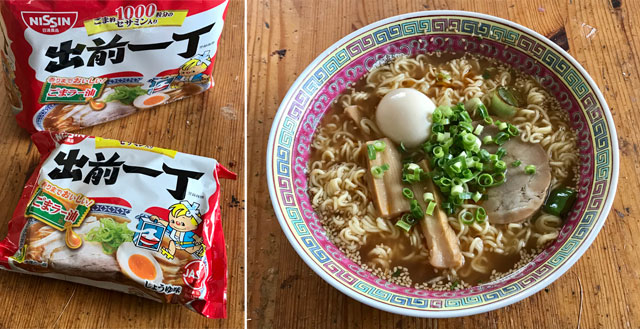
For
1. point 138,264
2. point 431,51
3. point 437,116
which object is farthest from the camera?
point 431,51

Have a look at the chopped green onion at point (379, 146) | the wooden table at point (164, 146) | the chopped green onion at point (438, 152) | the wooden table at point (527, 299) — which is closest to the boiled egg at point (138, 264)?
the wooden table at point (164, 146)

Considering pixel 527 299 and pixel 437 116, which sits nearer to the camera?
pixel 527 299

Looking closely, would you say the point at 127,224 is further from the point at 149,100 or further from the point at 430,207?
the point at 430,207

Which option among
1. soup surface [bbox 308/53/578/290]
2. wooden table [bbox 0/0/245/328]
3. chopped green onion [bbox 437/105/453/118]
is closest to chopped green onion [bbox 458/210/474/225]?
soup surface [bbox 308/53/578/290]

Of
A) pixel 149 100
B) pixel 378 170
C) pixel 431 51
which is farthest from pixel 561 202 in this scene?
pixel 149 100

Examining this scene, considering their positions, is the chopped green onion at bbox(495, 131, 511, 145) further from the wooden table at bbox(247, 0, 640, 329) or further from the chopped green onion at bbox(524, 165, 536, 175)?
the wooden table at bbox(247, 0, 640, 329)

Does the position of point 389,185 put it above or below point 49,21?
below

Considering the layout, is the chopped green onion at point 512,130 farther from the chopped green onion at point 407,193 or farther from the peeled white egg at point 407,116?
the chopped green onion at point 407,193
